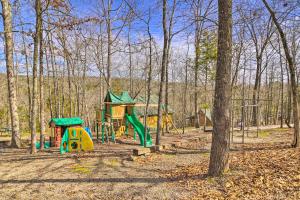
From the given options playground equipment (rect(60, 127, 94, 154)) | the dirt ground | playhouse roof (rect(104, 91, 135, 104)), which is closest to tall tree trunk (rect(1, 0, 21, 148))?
playground equipment (rect(60, 127, 94, 154))

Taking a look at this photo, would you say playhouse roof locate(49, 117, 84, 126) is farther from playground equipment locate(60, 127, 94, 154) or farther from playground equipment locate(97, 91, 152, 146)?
playground equipment locate(60, 127, 94, 154)

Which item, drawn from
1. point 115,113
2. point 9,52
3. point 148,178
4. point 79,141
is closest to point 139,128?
point 115,113

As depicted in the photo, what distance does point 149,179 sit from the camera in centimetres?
564

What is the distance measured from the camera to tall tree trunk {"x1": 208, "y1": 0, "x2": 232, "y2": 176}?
523 cm

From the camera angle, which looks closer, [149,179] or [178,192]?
[178,192]

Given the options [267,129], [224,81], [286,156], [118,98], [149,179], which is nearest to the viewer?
[224,81]

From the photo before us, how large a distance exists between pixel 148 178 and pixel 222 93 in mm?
2783

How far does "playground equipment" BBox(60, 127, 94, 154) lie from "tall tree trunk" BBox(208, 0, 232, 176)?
6346mm

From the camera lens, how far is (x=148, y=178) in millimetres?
5727

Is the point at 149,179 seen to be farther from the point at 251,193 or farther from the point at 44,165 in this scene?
the point at 44,165

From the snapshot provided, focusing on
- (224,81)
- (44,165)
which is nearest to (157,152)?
(44,165)

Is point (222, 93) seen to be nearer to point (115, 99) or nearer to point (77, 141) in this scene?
point (77, 141)

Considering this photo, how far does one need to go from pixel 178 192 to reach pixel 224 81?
2654 mm

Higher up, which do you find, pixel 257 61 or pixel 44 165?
pixel 257 61
